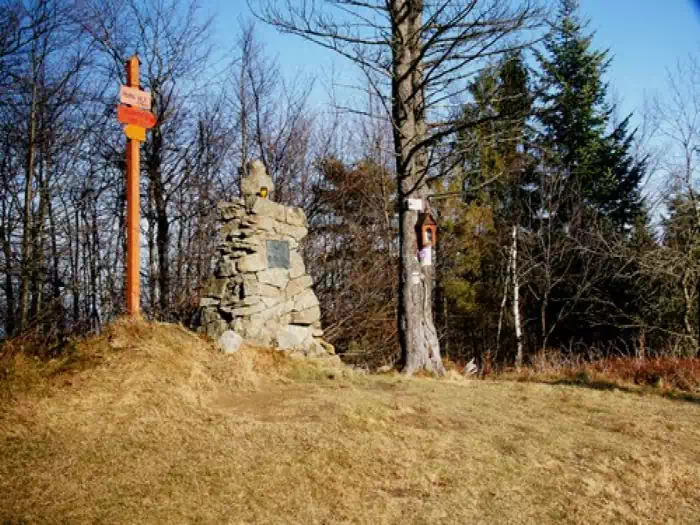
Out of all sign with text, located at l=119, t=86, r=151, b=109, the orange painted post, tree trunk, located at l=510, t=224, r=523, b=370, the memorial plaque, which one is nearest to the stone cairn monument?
the memorial plaque

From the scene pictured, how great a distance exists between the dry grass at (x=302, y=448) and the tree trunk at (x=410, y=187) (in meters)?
A: 1.39

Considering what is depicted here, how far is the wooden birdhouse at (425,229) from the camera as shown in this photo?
6.98m

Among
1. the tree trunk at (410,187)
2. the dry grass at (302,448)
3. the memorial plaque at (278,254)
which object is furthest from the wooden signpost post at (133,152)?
the tree trunk at (410,187)

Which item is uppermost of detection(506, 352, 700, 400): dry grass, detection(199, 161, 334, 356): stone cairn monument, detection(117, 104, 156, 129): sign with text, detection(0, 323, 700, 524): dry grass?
detection(117, 104, 156, 129): sign with text

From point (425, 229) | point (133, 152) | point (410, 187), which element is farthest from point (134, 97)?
point (425, 229)

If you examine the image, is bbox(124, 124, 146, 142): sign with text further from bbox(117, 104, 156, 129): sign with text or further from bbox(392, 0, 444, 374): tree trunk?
bbox(392, 0, 444, 374): tree trunk

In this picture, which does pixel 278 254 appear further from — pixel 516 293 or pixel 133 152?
pixel 516 293

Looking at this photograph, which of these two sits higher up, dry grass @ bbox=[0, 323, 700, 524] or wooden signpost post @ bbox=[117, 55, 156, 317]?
wooden signpost post @ bbox=[117, 55, 156, 317]

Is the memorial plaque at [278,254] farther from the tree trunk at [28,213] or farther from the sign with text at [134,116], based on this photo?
the tree trunk at [28,213]

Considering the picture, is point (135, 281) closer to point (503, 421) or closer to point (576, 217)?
point (503, 421)

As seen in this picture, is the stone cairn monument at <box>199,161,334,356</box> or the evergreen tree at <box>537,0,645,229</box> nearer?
the stone cairn monument at <box>199,161,334,356</box>

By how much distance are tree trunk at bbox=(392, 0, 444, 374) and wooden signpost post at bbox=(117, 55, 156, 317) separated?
314 cm

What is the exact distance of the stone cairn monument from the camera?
647 cm

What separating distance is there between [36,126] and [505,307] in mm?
14660
